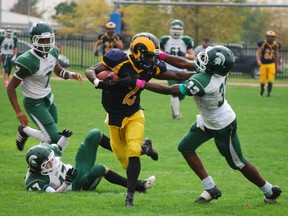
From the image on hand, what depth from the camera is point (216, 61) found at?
7.44 metres

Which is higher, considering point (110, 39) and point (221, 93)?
point (221, 93)

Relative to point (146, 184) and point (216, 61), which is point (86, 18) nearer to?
point (146, 184)

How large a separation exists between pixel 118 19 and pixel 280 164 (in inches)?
499

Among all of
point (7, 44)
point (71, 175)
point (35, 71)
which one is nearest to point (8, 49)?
point (7, 44)

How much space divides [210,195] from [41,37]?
293 cm

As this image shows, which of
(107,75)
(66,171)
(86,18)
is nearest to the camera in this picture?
(107,75)

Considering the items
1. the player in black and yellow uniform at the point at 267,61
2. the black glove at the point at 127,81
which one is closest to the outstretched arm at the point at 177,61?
the black glove at the point at 127,81

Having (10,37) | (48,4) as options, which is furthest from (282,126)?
(48,4)

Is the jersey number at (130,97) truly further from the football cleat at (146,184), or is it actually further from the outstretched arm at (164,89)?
the football cleat at (146,184)

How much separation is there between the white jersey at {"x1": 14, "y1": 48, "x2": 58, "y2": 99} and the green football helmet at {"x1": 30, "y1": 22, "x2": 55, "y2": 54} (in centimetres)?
16

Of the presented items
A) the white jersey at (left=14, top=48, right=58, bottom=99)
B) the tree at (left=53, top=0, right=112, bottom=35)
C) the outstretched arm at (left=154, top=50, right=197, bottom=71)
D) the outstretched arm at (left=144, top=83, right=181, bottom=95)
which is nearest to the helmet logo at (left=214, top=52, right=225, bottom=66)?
the outstretched arm at (left=144, top=83, right=181, bottom=95)

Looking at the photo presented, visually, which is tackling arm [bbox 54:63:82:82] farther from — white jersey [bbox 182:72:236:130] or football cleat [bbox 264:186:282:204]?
football cleat [bbox 264:186:282:204]

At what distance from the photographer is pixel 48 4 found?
45875 mm

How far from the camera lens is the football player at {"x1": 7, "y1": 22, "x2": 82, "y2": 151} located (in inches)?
358
